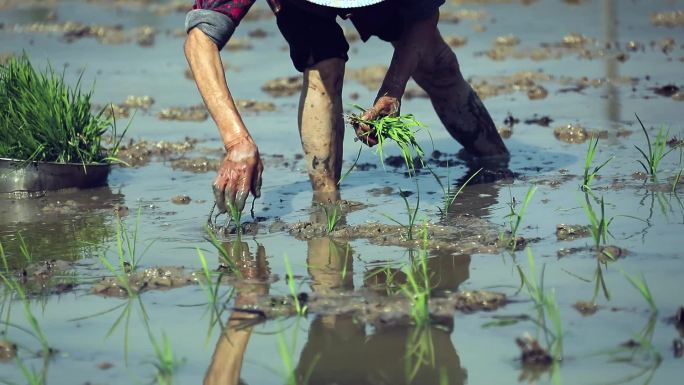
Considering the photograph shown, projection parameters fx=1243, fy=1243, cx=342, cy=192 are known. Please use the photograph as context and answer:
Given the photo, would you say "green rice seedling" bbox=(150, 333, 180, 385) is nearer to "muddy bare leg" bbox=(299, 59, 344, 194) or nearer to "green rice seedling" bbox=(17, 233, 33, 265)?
"green rice seedling" bbox=(17, 233, 33, 265)

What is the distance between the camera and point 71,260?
15.9ft

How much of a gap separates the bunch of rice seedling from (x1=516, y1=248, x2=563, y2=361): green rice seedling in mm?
2783

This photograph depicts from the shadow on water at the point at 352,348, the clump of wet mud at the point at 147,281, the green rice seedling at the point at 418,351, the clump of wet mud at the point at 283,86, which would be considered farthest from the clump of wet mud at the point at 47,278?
the clump of wet mud at the point at 283,86

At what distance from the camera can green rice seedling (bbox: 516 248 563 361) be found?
3.50m

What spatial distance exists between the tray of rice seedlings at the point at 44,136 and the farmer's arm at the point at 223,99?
1074 mm

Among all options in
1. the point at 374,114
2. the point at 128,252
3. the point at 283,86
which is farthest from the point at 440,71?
the point at 283,86

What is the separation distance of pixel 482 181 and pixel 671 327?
7.92ft

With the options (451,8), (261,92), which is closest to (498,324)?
(261,92)

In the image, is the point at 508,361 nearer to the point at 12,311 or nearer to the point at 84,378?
the point at 84,378

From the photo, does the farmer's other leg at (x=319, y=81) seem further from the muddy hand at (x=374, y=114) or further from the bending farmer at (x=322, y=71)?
the muddy hand at (x=374, y=114)

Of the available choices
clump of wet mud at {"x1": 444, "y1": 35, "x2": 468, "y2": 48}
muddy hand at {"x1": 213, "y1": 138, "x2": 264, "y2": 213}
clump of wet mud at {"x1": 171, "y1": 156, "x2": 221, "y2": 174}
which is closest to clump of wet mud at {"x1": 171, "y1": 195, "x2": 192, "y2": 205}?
clump of wet mud at {"x1": 171, "y1": 156, "x2": 221, "y2": 174}

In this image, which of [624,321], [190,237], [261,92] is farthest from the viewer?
[261,92]

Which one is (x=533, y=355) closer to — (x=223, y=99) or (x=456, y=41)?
(x=223, y=99)

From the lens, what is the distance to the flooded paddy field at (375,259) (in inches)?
141
